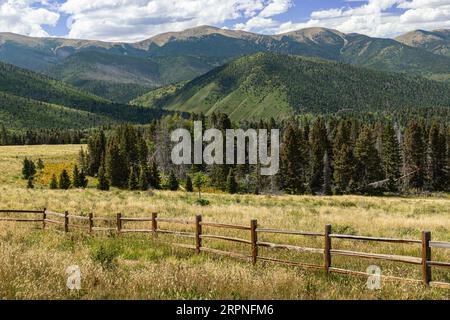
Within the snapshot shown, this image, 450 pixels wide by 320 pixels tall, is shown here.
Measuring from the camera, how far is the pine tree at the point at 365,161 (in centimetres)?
8812

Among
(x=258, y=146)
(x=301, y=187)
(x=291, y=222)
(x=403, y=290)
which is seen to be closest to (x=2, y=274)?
(x=403, y=290)

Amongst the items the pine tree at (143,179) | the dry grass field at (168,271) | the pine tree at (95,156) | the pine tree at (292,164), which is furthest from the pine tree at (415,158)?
the dry grass field at (168,271)

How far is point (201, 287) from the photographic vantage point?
32.2ft

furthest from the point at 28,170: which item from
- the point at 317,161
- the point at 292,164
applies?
the point at 317,161

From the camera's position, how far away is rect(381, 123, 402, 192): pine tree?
90.4 metres

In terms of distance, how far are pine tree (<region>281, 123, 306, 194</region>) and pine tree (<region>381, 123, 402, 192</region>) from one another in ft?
59.1

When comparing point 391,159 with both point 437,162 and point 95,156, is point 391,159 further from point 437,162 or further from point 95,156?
point 95,156

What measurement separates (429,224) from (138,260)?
65.3ft

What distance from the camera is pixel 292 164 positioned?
8844 centimetres

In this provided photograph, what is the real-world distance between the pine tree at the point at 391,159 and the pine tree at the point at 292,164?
59.1ft

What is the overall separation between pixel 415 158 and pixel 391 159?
5.83 metres

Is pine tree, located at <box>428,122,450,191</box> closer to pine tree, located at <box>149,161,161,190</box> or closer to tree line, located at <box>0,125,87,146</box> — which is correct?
pine tree, located at <box>149,161,161,190</box>

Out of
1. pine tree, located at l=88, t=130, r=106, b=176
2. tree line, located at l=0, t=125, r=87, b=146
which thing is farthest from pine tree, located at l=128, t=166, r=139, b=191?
tree line, located at l=0, t=125, r=87, b=146

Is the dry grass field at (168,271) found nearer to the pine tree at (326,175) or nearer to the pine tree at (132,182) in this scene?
the pine tree at (132,182)
